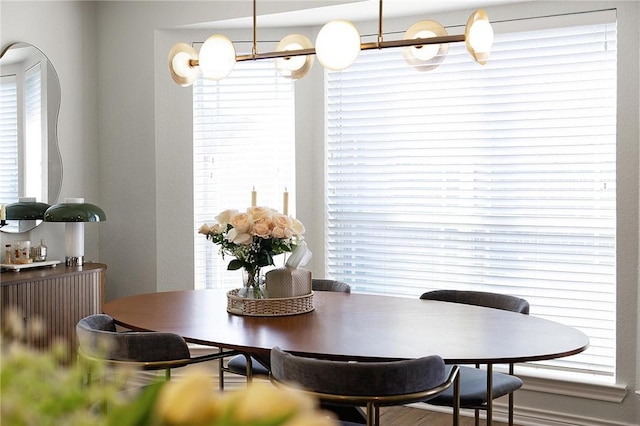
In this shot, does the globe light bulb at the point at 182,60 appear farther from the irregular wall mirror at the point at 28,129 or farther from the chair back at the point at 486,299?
the irregular wall mirror at the point at 28,129

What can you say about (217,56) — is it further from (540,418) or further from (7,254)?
(540,418)

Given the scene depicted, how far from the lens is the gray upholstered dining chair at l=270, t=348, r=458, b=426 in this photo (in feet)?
7.14

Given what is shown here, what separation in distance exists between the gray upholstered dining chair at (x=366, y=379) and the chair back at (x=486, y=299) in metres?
1.09

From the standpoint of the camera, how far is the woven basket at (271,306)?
116 inches

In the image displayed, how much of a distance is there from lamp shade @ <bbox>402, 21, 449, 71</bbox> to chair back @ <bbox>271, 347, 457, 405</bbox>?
136cm

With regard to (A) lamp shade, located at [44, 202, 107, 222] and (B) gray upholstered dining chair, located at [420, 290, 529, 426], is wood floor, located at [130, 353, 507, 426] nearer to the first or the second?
(B) gray upholstered dining chair, located at [420, 290, 529, 426]

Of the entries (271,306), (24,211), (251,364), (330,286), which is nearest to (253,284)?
(271,306)

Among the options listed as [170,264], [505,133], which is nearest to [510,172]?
[505,133]

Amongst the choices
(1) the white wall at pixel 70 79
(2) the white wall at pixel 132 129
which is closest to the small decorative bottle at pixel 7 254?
(1) the white wall at pixel 70 79

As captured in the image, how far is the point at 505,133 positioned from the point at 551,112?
0.90 ft

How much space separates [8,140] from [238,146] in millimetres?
1395

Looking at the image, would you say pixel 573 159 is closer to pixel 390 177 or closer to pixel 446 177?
pixel 446 177

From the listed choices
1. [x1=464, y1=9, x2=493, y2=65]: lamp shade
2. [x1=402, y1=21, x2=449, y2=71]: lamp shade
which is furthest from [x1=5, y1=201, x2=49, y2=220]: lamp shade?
[x1=464, y1=9, x2=493, y2=65]: lamp shade

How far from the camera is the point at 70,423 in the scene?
46 cm
